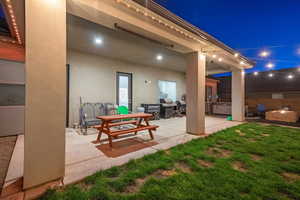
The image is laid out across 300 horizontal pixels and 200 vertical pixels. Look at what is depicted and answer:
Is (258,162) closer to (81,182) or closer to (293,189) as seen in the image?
(293,189)

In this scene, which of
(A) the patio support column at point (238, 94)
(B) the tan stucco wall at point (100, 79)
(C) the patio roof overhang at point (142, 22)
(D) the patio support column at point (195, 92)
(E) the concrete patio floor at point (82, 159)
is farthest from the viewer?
(A) the patio support column at point (238, 94)

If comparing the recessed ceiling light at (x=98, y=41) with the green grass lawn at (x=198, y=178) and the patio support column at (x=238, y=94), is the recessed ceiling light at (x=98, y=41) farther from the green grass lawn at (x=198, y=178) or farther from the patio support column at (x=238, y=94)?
the patio support column at (x=238, y=94)

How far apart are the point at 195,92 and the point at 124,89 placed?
361 centimetres

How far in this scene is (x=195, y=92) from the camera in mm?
4008

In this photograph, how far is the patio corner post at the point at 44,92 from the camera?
5.21ft

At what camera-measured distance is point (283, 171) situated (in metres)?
2.00

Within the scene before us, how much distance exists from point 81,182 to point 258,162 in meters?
2.82

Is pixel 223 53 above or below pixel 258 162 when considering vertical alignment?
above

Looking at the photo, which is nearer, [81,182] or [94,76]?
[81,182]

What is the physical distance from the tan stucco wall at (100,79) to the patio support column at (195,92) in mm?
3304

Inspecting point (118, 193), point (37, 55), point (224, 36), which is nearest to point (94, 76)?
point (37, 55)

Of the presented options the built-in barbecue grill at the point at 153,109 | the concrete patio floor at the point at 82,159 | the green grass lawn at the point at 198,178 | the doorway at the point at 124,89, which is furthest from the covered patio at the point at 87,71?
the built-in barbecue grill at the point at 153,109

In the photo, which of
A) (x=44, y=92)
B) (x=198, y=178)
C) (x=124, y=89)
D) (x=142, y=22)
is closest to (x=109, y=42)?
(x=142, y=22)

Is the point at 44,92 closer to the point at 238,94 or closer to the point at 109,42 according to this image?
the point at 109,42
